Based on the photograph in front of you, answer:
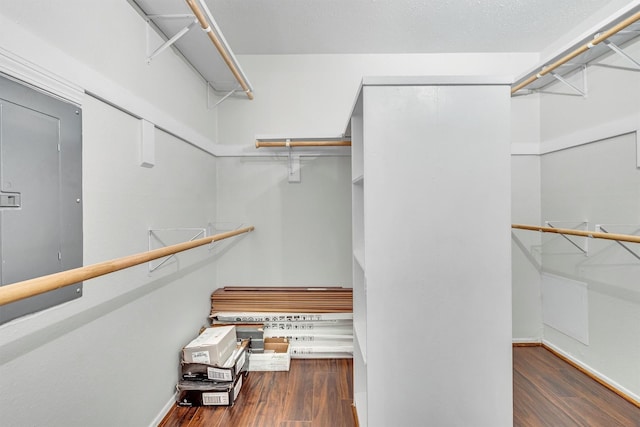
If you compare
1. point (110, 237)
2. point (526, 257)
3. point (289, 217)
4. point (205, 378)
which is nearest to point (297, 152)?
point (289, 217)

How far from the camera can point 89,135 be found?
118 cm

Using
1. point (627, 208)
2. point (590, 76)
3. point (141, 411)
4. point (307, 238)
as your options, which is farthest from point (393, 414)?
point (590, 76)

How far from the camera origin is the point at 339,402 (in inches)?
73.0

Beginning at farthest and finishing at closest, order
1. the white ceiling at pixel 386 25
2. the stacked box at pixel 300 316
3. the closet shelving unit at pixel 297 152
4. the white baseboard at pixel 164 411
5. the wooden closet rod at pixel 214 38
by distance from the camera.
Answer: the closet shelving unit at pixel 297 152, the stacked box at pixel 300 316, the white ceiling at pixel 386 25, the white baseboard at pixel 164 411, the wooden closet rod at pixel 214 38

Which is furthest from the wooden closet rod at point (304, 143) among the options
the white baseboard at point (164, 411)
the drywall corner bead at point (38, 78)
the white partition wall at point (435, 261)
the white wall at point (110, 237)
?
the white baseboard at point (164, 411)

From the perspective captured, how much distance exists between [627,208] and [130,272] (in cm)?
295

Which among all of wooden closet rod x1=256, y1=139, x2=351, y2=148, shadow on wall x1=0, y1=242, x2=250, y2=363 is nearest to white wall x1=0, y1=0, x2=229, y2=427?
shadow on wall x1=0, y1=242, x2=250, y2=363

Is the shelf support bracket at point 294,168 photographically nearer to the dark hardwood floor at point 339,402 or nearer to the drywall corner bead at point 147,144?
the drywall corner bead at point 147,144

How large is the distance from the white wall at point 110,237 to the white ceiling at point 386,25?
1.58 ft

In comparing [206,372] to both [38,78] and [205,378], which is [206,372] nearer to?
[205,378]

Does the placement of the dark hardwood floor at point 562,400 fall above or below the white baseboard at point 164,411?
below

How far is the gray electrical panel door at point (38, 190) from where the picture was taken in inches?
33.2

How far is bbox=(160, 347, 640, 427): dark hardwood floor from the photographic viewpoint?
168cm

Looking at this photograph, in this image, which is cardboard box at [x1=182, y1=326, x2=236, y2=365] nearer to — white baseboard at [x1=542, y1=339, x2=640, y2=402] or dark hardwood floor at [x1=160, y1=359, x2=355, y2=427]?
dark hardwood floor at [x1=160, y1=359, x2=355, y2=427]
